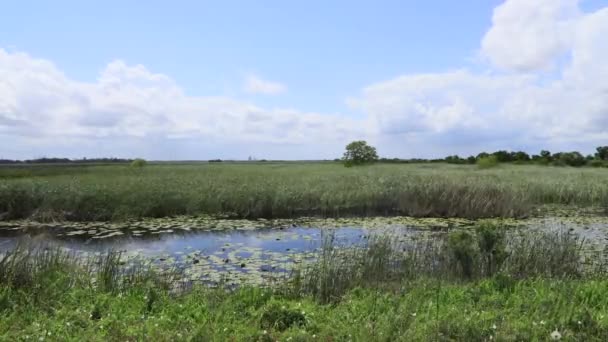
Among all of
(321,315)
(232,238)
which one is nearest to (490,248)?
(321,315)

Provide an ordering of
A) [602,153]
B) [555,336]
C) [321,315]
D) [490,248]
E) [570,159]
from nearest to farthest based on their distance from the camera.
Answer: [555,336]
[321,315]
[490,248]
[570,159]
[602,153]

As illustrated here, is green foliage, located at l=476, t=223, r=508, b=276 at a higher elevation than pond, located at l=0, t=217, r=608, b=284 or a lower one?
higher

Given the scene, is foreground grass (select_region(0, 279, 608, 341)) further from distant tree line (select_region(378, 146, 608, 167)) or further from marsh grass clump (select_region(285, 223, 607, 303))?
distant tree line (select_region(378, 146, 608, 167))

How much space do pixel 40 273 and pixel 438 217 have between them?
45.3ft

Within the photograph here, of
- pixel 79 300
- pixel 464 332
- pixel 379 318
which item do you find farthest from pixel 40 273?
pixel 464 332

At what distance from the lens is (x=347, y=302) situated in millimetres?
5758

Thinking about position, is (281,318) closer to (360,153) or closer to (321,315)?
(321,315)

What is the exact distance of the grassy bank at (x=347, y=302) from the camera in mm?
4535

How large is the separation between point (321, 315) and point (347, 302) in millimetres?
676

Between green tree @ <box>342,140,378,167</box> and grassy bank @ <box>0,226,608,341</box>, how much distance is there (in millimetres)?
64771

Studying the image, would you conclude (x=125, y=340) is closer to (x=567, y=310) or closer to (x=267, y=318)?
Answer: (x=267, y=318)

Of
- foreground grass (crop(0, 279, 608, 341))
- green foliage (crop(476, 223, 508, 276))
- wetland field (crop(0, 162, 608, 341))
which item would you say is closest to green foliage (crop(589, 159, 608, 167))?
wetland field (crop(0, 162, 608, 341))

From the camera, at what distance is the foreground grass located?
4.47 metres

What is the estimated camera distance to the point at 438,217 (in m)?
17.0
